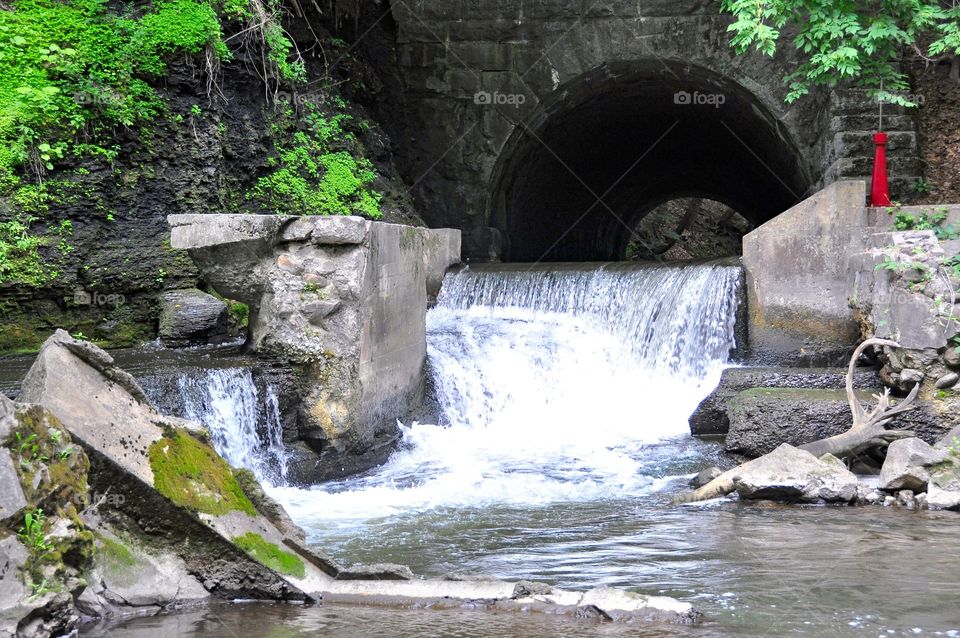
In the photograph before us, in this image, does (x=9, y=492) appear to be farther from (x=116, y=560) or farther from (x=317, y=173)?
(x=317, y=173)

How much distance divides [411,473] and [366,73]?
7809 millimetres

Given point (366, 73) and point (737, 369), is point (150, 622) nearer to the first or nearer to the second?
point (737, 369)

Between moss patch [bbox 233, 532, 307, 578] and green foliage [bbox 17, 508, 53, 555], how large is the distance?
38.4 inches

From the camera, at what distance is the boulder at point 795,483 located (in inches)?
250

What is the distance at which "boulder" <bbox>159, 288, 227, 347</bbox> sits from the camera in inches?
340

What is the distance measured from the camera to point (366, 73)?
1366 centimetres

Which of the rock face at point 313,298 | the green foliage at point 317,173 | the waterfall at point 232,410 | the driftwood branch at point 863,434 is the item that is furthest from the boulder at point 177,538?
the green foliage at point 317,173

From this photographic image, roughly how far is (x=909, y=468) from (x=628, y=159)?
1254 centimetres

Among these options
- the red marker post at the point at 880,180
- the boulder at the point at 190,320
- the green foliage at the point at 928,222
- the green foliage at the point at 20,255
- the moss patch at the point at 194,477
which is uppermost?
the red marker post at the point at 880,180

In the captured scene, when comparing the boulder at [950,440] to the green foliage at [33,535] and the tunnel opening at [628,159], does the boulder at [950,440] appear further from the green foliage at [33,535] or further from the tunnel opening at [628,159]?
the tunnel opening at [628,159]

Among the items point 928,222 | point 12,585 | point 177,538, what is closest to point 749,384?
point 928,222

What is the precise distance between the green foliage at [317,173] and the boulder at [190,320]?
1.85 m

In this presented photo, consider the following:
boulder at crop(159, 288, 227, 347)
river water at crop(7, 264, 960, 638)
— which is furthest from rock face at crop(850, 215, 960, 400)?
boulder at crop(159, 288, 227, 347)

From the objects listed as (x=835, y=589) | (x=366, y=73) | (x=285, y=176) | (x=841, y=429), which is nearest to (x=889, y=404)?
(x=841, y=429)
